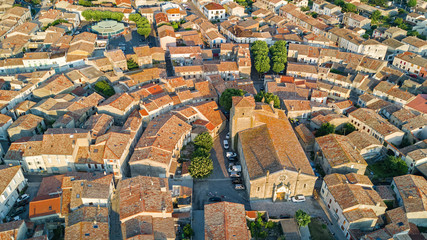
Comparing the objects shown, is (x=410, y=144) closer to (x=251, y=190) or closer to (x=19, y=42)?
(x=251, y=190)

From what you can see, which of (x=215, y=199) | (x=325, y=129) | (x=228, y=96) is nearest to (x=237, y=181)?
(x=215, y=199)

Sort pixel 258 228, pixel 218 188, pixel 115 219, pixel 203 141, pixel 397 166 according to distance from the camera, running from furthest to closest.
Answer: pixel 203 141, pixel 397 166, pixel 218 188, pixel 115 219, pixel 258 228

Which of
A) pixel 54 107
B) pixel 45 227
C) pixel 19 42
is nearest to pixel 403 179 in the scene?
pixel 45 227

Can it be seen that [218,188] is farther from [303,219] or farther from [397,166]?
[397,166]

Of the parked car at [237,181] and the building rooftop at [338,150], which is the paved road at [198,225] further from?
the building rooftop at [338,150]

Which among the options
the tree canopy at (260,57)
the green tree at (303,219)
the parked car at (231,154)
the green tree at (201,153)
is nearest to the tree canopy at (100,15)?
the tree canopy at (260,57)
